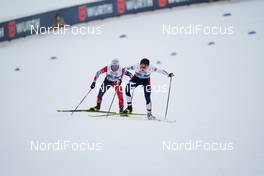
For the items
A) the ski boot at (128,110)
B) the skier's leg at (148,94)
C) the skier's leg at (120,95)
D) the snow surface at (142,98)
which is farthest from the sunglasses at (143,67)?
the snow surface at (142,98)

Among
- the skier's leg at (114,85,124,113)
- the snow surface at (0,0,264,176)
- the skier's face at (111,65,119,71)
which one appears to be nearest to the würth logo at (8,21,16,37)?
the snow surface at (0,0,264,176)

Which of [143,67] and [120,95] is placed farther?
[120,95]

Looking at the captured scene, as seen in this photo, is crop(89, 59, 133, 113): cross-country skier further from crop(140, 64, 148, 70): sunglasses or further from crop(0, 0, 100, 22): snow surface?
crop(0, 0, 100, 22): snow surface

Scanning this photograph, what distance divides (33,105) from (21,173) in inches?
151

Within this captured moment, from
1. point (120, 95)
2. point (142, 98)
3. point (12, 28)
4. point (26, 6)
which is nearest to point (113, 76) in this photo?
point (120, 95)

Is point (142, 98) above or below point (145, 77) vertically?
below

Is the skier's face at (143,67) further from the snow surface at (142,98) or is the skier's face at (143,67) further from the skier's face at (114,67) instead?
the snow surface at (142,98)

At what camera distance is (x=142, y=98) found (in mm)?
14133

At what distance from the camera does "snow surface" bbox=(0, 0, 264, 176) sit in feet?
35.4

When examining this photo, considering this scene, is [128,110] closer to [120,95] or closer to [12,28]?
[120,95]

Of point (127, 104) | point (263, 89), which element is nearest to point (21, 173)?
point (127, 104)

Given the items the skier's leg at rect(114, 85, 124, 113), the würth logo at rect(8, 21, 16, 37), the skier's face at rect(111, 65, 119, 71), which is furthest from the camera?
the würth logo at rect(8, 21, 16, 37)

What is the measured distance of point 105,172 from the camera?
1052 centimetres

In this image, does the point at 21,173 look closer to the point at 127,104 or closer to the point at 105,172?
the point at 105,172
